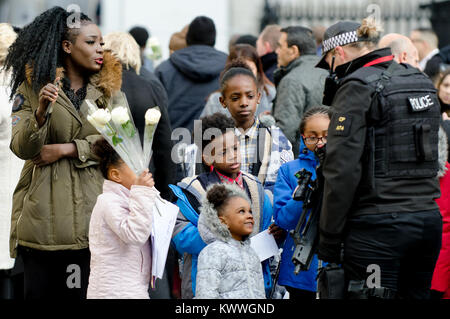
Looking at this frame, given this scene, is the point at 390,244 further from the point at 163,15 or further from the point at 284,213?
the point at 163,15

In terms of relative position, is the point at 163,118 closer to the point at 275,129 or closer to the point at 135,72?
the point at 135,72

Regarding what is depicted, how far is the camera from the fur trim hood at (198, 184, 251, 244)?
4.86 meters

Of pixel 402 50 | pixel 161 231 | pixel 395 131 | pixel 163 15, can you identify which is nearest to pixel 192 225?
pixel 161 231

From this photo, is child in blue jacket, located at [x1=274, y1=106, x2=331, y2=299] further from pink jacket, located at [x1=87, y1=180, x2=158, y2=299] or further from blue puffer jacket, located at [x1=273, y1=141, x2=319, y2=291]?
pink jacket, located at [x1=87, y1=180, x2=158, y2=299]

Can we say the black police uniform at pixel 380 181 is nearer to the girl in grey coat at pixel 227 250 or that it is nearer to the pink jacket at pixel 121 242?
the girl in grey coat at pixel 227 250

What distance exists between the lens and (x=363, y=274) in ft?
15.1

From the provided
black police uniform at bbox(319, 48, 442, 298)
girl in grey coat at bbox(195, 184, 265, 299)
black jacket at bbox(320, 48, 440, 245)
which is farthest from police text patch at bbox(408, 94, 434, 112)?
girl in grey coat at bbox(195, 184, 265, 299)

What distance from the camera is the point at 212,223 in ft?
16.0

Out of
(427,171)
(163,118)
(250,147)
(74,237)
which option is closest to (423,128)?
(427,171)

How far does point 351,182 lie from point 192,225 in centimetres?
112

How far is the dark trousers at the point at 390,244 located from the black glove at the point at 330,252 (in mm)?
41

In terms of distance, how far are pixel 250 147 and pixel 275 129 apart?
0.83ft

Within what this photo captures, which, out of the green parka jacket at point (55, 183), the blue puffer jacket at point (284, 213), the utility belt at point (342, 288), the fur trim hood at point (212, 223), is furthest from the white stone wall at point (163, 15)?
the utility belt at point (342, 288)

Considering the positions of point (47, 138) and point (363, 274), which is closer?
point (363, 274)
